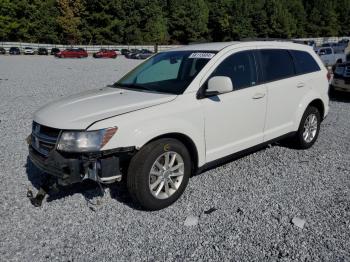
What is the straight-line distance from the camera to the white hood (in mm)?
3707

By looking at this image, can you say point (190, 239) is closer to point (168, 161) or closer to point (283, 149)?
point (168, 161)

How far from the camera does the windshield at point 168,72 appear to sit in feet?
14.5

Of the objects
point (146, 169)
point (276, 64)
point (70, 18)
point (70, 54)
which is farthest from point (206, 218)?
point (70, 18)

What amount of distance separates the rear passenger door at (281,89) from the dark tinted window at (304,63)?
0.17ft

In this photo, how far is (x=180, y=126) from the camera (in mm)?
3951

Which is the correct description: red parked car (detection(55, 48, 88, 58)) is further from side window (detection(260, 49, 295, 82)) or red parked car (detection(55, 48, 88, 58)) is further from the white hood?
the white hood

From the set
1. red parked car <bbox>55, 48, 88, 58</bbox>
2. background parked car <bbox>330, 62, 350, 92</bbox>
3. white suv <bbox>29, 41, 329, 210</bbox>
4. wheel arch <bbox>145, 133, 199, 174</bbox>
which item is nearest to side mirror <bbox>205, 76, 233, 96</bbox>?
white suv <bbox>29, 41, 329, 210</bbox>

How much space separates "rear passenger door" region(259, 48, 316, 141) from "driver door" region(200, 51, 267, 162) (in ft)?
0.60

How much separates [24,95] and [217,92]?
1001 centimetres

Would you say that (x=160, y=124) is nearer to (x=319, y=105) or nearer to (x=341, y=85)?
(x=319, y=105)

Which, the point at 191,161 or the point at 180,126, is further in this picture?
the point at 191,161

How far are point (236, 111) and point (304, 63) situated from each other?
6.57 feet

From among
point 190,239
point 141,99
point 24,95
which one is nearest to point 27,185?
point 141,99

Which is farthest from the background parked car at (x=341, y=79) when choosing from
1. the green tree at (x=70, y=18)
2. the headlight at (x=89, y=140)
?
the green tree at (x=70, y=18)
